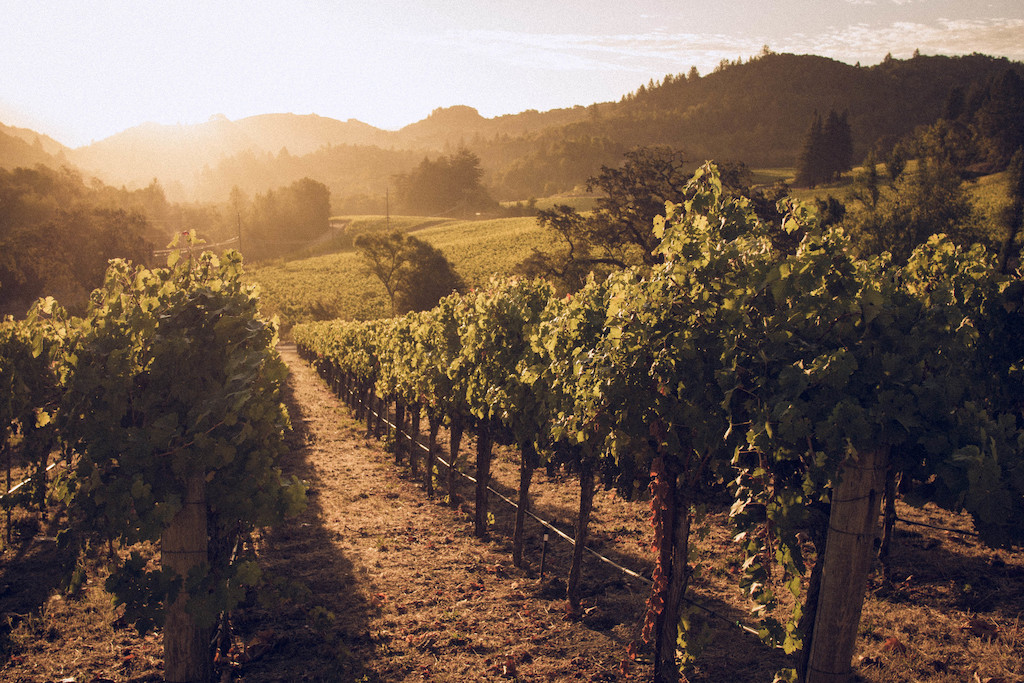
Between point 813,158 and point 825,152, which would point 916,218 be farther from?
point 825,152

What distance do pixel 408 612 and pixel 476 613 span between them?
0.98 m

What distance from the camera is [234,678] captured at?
670 centimetres

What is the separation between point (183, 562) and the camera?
17.1 feet

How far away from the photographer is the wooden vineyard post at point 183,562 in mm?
5203

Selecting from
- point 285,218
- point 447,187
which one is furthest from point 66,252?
point 447,187

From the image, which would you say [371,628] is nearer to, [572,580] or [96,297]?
[572,580]

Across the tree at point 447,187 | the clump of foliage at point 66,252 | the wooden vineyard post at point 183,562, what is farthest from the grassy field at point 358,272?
the wooden vineyard post at point 183,562

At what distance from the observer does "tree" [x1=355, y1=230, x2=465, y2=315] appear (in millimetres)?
63125

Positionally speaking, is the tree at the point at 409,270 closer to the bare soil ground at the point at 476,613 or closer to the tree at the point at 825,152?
the bare soil ground at the point at 476,613

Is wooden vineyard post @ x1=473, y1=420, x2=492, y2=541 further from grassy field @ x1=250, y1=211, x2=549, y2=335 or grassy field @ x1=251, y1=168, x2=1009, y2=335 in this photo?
Answer: grassy field @ x1=250, y1=211, x2=549, y2=335

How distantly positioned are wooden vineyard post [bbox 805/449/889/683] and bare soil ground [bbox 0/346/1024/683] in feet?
4.89

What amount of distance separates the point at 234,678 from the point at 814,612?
6.01 metres

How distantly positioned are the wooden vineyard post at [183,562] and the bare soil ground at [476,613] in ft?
2.43

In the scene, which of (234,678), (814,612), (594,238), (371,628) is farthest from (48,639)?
(594,238)
